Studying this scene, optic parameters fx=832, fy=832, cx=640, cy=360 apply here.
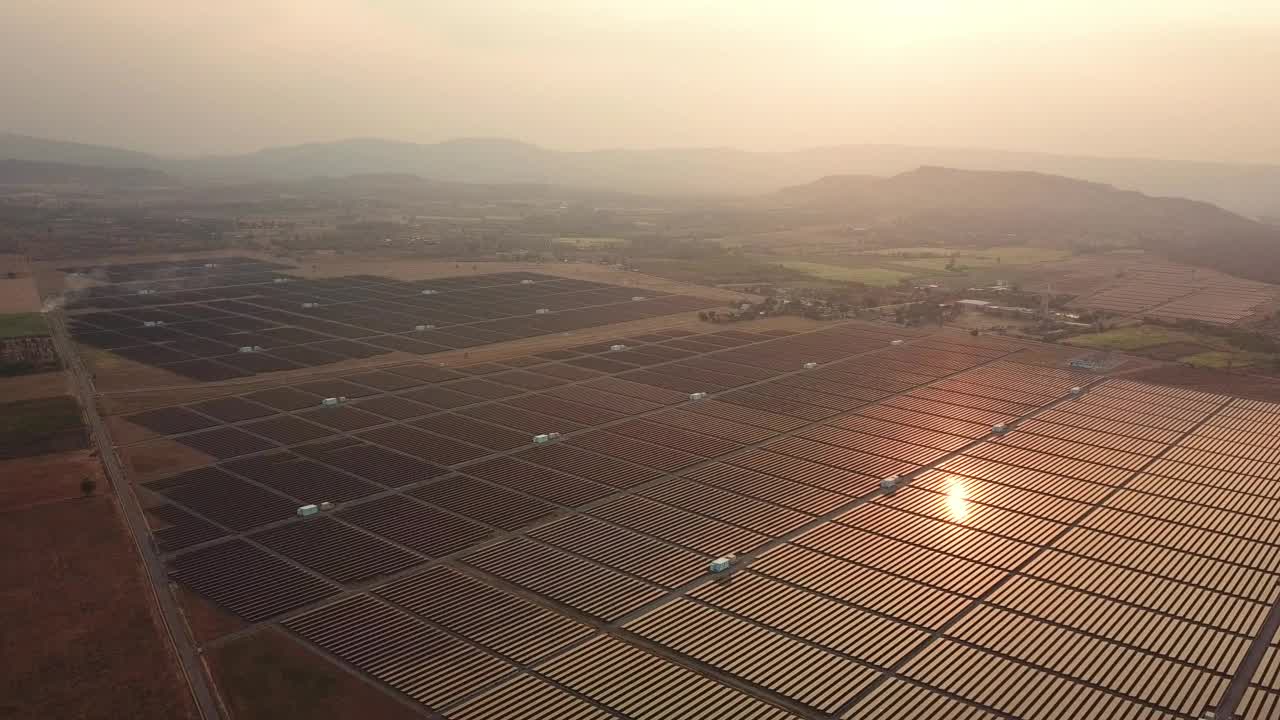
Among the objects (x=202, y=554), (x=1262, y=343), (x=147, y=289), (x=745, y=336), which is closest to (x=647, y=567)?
(x=202, y=554)

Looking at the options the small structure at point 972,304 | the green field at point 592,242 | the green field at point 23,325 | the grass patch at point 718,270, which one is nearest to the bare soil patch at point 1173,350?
the small structure at point 972,304

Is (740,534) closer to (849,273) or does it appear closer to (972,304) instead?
(972,304)

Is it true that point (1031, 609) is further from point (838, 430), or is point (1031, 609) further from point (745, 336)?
point (745, 336)

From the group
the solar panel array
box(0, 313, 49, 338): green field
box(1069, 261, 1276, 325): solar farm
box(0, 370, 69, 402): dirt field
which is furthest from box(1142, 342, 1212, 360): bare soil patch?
box(0, 313, 49, 338): green field

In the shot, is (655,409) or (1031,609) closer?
(1031,609)

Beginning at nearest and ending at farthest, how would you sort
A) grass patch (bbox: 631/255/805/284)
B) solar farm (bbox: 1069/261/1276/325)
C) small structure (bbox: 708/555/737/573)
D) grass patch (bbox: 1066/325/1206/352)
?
small structure (bbox: 708/555/737/573) < grass patch (bbox: 1066/325/1206/352) < solar farm (bbox: 1069/261/1276/325) < grass patch (bbox: 631/255/805/284)

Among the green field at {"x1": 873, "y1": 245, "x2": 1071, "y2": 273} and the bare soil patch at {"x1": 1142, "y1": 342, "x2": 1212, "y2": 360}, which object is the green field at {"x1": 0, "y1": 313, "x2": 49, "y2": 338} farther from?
the green field at {"x1": 873, "y1": 245, "x2": 1071, "y2": 273}

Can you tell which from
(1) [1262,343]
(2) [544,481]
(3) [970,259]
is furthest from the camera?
(3) [970,259]
